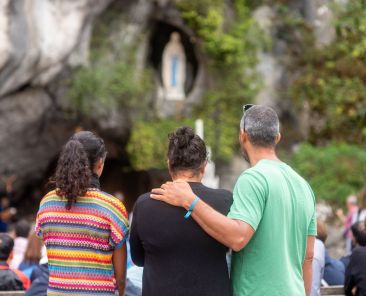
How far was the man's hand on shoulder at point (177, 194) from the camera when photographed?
350 cm

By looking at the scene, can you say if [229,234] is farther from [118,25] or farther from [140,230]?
[118,25]

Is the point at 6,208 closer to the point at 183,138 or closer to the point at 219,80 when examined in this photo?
the point at 219,80

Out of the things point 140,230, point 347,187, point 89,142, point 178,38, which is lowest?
point 347,187

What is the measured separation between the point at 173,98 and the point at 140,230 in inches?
596

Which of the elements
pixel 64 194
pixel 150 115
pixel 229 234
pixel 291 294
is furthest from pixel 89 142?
pixel 150 115

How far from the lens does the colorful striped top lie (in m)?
3.77

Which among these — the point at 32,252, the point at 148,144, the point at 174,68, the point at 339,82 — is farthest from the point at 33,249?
the point at 174,68

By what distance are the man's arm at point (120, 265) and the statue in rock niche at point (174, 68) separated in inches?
592

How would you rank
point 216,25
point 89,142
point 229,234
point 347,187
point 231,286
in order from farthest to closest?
point 216,25 → point 347,187 → point 89,142 → point 231,286 → point 229,234

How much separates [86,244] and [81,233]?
6cm

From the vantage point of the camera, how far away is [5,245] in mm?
5461

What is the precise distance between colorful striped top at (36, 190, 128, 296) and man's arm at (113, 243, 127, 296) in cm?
3

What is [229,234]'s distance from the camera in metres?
3.42

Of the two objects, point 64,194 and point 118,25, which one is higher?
point 118,25
